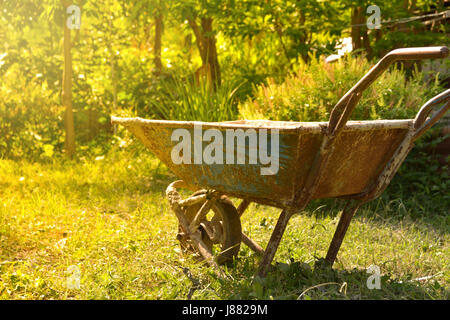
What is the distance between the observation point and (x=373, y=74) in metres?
2.02

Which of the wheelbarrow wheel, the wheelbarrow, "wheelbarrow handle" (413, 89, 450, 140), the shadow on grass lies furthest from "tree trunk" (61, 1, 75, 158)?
"wheelbarrow handle" (413, 89, 450, 140)

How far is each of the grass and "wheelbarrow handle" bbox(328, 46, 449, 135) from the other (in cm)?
76

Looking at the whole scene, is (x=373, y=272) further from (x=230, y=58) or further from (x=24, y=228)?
(x=230, y=58)

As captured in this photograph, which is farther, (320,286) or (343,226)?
(343,226)

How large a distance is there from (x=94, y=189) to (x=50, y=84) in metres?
3.71

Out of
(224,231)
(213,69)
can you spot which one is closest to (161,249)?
(224,231)

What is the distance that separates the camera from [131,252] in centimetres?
328

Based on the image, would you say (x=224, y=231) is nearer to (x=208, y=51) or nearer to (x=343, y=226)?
(x=343, y=226)

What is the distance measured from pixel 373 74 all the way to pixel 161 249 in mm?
1813

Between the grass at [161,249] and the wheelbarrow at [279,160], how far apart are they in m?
0.17

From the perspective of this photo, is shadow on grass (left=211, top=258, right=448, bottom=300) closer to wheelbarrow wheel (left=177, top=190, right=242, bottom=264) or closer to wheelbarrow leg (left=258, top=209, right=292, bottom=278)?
wheelbarrow leg (left=258, top=209, right=292, bottom=278)

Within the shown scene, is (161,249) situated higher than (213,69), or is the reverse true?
(213,69)

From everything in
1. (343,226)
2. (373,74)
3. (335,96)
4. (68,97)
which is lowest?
(343,226)

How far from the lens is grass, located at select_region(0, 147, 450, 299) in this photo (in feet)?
8.47
